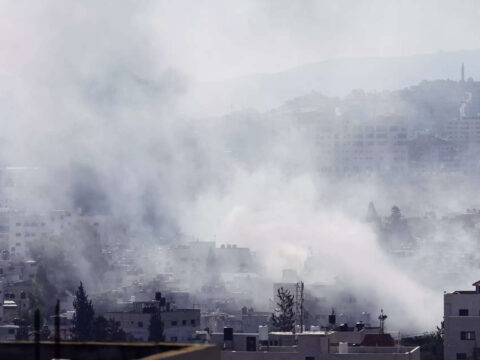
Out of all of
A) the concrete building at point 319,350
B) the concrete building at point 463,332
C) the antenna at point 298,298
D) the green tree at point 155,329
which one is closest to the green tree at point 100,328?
the green tree at point 155,329

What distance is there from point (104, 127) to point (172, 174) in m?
4.87

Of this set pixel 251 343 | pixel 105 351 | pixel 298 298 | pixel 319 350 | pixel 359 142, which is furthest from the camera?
pixel 359 142

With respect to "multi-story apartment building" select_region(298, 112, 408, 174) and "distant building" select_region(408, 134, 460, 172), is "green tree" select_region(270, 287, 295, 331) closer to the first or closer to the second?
"multi-story apartment building" select_region(298, 112, 408, 174)

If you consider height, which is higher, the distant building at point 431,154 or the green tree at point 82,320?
the distant building at point 431,154

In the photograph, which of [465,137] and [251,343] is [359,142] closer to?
[465,137]

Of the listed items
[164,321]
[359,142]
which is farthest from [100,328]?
[359,142]

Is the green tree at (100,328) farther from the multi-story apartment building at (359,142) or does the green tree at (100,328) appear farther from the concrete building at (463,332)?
the multi-story apartment building at (359,142)

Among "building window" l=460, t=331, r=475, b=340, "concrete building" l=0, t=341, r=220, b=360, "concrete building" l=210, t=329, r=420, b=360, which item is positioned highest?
"building window" l=460, t=331, r=475, b=340

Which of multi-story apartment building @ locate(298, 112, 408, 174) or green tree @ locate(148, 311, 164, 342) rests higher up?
multi-story apartment building @ locate(298, 112, 408, 174)

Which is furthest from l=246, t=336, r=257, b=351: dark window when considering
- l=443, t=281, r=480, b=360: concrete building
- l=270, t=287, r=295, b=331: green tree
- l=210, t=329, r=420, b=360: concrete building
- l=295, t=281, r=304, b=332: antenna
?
l=295, t=281, r=304, b=332: antenna

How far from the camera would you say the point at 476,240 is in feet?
353

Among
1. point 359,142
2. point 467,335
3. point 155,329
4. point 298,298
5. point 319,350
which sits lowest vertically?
point 319,350

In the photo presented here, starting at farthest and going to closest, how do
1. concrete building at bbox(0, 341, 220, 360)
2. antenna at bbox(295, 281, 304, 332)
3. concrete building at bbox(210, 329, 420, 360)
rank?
antenna at bbox(295, 281, 304, 332) < concrete building at bbox(210, 329, 420, 360) < concrete building at bbox(0, 341, 220, 360)

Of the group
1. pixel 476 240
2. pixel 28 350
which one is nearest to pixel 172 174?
pixel 476 240
